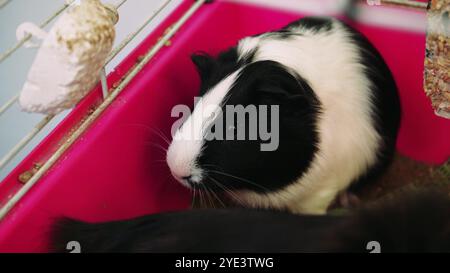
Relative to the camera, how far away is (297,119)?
0.93 meters

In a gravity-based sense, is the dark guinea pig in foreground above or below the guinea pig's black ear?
below

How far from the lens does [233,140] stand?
893 millimetres

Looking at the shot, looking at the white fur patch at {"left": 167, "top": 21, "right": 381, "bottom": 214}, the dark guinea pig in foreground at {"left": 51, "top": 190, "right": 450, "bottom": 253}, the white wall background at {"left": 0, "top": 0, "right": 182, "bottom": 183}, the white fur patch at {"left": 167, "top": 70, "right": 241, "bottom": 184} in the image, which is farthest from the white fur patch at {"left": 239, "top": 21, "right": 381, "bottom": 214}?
the white wall background at {"left": 0, "top": 0, "right": 182, "bottom": 183}

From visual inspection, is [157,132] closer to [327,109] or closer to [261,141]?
[261,141]

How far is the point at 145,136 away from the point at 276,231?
0.50 metres

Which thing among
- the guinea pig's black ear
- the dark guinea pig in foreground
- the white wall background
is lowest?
the dark guinea pig in foreground

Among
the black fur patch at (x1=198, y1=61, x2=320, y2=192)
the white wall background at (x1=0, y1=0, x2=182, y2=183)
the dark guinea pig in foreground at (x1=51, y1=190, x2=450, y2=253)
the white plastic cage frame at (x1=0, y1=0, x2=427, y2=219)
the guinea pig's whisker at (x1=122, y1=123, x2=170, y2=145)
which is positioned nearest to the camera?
the dark guinea pig in foreground at (x1=51, y1=190, x2=450, y2=253)

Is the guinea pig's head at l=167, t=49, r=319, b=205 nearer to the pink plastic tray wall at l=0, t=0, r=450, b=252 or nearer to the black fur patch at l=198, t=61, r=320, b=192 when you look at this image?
the black fur patch at l=198, t=61, r=320, b=192

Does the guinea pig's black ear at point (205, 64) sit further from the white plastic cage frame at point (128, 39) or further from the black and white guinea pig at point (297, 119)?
the white plastic cage frame at point (128, 39)

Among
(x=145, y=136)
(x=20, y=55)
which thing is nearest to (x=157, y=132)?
(x=145, y=136)

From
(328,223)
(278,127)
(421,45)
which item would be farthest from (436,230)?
(421,45)

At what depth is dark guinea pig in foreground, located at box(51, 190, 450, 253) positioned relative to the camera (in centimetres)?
56
